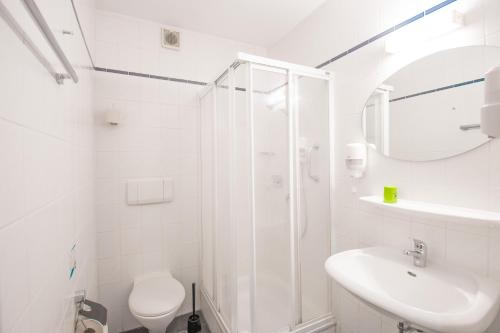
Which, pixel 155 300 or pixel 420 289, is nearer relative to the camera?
pixel 420 289

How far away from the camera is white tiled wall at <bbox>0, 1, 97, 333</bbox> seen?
0.50m

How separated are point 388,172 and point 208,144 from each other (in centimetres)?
131

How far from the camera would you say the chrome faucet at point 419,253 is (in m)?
1.13

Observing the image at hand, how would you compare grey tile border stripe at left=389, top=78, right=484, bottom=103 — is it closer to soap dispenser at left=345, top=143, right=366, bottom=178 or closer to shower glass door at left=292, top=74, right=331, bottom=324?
soap dispenser at left=345, top=143, right=366, bottom=178

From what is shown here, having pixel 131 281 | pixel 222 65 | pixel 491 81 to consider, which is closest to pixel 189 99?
pixel 222 65

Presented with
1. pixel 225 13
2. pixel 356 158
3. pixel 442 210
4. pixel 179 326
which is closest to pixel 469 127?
pixel 442 210

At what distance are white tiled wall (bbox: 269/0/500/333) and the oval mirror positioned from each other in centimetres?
5

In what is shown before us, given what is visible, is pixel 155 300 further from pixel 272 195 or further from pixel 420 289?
pixel 420 289

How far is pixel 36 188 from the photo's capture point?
67 centimetres

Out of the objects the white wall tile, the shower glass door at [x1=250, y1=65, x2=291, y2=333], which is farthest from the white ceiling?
the white wall tile

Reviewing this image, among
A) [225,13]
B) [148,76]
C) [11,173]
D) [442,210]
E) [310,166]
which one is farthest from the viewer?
[148,76]

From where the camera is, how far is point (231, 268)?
149 cm

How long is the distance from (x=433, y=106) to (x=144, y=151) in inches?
80.6

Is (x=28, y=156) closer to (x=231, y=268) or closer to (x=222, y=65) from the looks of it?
(x=231, y=268)
